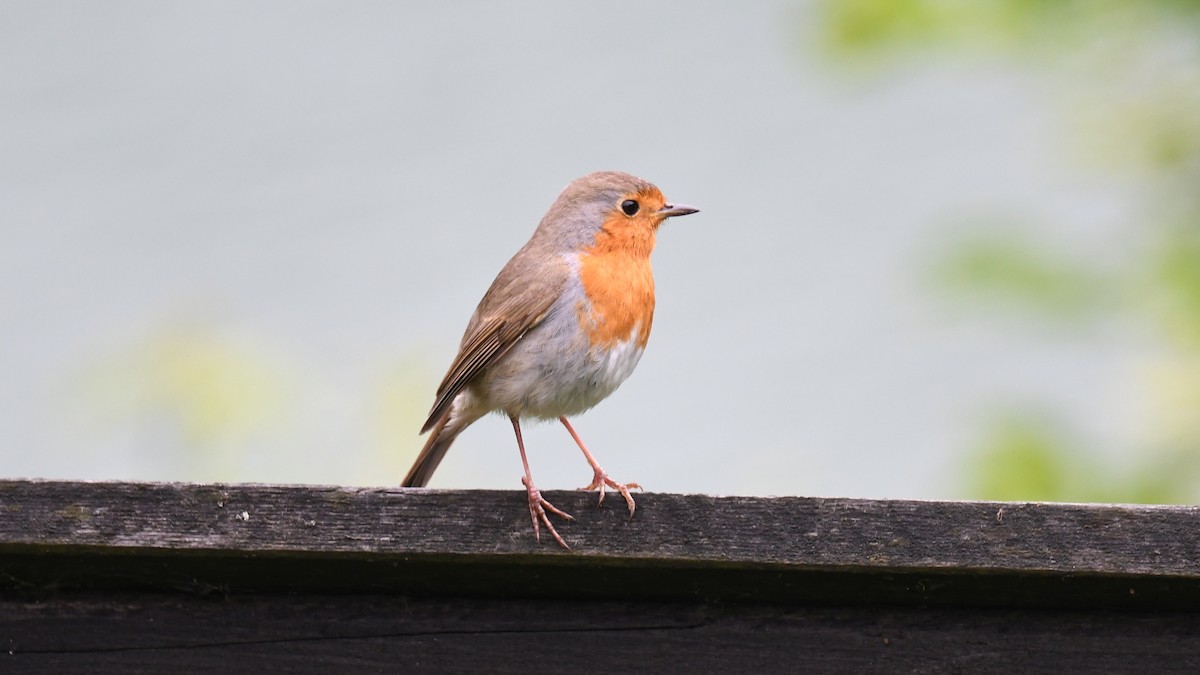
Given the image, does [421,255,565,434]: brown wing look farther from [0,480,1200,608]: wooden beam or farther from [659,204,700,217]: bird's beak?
[0,480,1200,608]: wooden beam

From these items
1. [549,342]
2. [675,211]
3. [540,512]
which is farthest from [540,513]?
[675,211]

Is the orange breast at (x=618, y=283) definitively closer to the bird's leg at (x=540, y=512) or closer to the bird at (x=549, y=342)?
the bird at (x=549, y=342)

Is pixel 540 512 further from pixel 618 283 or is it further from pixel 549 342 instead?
pixel 618 283

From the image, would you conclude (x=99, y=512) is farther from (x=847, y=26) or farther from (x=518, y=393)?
(x=847, y=26)

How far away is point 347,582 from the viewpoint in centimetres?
235

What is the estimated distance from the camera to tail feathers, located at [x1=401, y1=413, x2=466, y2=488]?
402 centimetres

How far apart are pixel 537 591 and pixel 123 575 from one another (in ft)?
2.16

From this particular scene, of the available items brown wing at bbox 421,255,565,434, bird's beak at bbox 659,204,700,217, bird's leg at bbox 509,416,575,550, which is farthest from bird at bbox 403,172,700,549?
bird's leg at bbox 509,416,575,550

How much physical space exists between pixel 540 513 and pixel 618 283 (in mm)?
1813

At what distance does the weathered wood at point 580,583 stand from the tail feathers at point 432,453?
A: 160 cm

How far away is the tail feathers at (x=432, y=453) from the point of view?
4.02m

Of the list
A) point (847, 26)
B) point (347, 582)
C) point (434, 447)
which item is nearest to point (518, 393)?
point (434, 447)

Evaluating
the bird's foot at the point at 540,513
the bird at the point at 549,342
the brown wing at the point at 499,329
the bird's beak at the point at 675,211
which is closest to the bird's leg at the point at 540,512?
the bird's foot at the point at 540,513

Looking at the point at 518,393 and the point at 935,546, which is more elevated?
the point at 935,546
